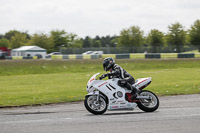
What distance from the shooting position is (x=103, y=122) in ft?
31.7

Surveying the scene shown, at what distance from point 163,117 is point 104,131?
2442mm

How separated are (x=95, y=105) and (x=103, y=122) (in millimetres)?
1727

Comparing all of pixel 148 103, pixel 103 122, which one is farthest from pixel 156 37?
pixel 103 122

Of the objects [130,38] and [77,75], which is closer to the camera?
[77,75]

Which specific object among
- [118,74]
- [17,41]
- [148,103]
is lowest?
[148,103]

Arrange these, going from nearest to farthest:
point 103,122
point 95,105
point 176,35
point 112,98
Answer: point 103,122 < point 95,105 < point 112,98 < point 176,35

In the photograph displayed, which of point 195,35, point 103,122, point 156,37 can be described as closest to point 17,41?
point 156,37

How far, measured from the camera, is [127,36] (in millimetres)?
92750

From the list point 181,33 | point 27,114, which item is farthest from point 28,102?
point 181,33

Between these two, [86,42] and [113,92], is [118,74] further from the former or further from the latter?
[86,42]

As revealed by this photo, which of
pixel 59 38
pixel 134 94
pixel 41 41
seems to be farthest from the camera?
pixel 59 38

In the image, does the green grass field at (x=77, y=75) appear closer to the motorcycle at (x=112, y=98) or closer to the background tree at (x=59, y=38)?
the motorcycle at (x=112, y=98)

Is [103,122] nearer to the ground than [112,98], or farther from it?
nearer to the ground

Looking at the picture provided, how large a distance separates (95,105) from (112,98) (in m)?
0.54
